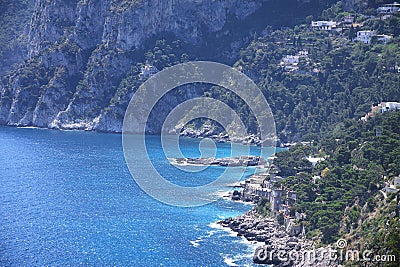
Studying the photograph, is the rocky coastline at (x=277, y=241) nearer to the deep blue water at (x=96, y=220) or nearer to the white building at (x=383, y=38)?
the deep blue water at (x=96, y=220)

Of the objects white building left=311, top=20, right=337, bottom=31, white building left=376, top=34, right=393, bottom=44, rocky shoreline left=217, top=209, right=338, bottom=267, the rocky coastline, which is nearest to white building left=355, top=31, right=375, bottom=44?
white building left=376, top=34, right=393, bottom=44

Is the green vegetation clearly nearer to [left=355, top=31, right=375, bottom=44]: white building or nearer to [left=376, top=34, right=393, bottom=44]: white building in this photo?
[left=376, top=34, right=393, bottom=44]: white building

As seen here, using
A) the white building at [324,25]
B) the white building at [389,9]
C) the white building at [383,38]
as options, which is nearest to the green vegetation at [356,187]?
the white building at [383,38]

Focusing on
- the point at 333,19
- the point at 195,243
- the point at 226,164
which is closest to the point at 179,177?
the point at 226,164

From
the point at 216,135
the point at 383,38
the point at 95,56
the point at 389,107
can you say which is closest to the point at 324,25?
the point at 383,38

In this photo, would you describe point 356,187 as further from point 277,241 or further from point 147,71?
point 147,71

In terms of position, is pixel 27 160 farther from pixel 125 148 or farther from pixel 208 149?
pixel 208 149
